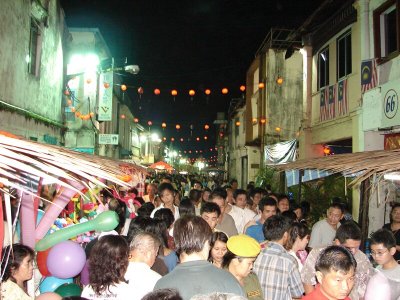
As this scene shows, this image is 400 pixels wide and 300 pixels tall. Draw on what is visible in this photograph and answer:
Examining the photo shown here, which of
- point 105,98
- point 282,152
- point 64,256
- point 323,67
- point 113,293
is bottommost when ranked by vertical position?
point 113,293

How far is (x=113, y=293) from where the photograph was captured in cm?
364

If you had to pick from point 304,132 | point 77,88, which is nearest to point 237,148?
point 77,88

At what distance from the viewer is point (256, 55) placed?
87.4 ft

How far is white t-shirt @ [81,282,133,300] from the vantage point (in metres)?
3.62

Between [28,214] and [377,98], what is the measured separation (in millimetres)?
9068

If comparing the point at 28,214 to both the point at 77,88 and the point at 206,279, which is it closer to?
the point at 206,279

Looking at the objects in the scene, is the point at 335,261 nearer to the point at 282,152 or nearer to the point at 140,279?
the point at 140,279

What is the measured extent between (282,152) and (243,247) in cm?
1277

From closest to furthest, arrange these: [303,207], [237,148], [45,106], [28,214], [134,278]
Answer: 1. [134,278]
2. [28,214]
3. [303,207]
4. [45,106]
5. [237,148]

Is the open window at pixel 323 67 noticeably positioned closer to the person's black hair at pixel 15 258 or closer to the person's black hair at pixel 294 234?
the person's black hair at pixel 294 234

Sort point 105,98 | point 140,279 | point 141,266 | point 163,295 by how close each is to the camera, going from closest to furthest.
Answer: point 163,295
point 140,279
point 141,266
point 105,98

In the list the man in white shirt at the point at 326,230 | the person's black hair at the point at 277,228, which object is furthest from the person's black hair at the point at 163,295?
the man in white shirt at the point at 326,230

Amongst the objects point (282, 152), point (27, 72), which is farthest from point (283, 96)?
point (27, 72)

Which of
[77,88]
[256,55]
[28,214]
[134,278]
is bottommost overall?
[134,278]
